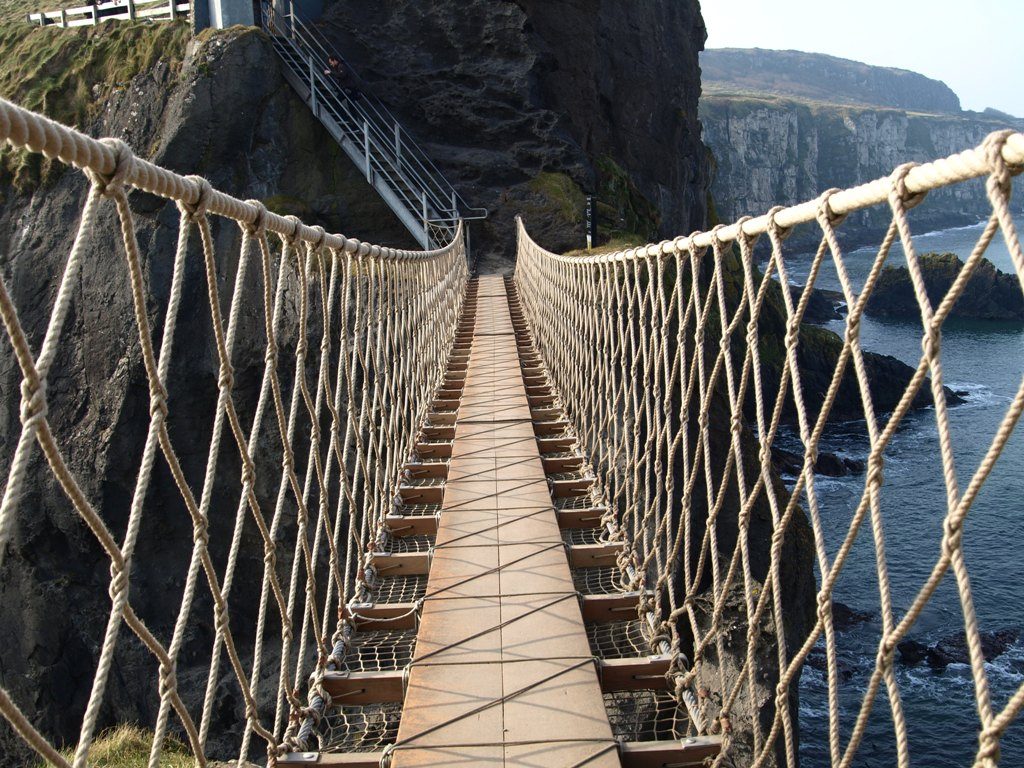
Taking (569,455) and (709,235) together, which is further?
(569,455)

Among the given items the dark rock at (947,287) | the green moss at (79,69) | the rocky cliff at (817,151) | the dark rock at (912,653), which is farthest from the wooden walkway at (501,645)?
the rocky cliff at (817,151)

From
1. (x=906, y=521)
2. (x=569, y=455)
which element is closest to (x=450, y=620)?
(x=569, y=455)

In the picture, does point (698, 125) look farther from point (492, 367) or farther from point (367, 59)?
point (492, 367)

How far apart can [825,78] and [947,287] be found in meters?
122

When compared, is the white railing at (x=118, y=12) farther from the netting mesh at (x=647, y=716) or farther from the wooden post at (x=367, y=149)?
the netting mesh at (x=647, y=716)

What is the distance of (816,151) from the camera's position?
9381 centimetres

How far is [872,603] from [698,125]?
624 inches

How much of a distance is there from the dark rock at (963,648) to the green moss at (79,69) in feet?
51.4

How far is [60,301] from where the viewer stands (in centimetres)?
126

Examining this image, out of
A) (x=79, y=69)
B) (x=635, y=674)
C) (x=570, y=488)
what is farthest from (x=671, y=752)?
(x=79, y=69)

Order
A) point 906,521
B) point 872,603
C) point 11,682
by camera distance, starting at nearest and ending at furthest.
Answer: point 11,682
point 872,603
point 906,521

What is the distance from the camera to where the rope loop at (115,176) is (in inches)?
55.3

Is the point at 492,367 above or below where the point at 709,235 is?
below

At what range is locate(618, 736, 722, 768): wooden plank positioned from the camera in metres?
2.05
